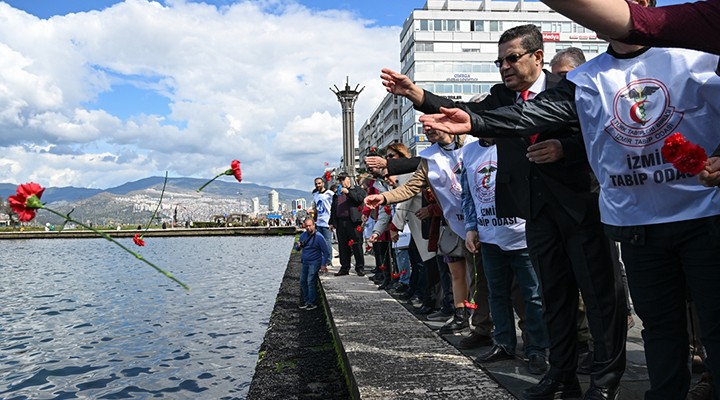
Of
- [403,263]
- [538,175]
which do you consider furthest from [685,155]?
[403,263]

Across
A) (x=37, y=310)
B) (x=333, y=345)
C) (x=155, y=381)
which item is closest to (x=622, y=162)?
(x=333, y=345)

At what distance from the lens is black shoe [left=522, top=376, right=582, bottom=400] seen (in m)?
3.55

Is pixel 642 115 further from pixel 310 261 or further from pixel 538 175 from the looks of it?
pixel 310 261

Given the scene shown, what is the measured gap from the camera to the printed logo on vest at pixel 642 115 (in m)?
2.59

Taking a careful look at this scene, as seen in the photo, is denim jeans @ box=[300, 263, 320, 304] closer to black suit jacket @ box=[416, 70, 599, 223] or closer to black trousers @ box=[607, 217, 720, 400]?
black suit jacket @ box=[416, 70, 599, 223]

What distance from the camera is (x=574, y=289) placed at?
3.72 m

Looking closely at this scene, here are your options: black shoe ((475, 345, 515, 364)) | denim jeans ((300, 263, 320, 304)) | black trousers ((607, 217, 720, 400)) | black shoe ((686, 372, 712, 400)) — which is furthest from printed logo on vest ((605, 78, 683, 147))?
denim jeans ((300, 263, 320, 304))

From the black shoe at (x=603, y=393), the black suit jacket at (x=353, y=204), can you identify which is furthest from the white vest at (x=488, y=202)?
the black suit jacket at (x=353, y=204)

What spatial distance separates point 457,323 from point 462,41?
6807cm

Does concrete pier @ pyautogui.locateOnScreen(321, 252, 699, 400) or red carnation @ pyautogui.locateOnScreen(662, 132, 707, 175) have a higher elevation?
red carnation @ pyautogui.locateOnScreen(662, 132, 707, 175)

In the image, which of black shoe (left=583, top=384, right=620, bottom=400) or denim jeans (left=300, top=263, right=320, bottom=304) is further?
denim jeans (left=300, top=263, right=320, bottom=304)

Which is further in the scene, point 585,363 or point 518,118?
point 585,363

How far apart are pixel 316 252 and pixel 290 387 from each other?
5216mm

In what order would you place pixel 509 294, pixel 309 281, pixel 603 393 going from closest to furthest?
pixel 603 393, pixel 509 294, pixel 309 281
